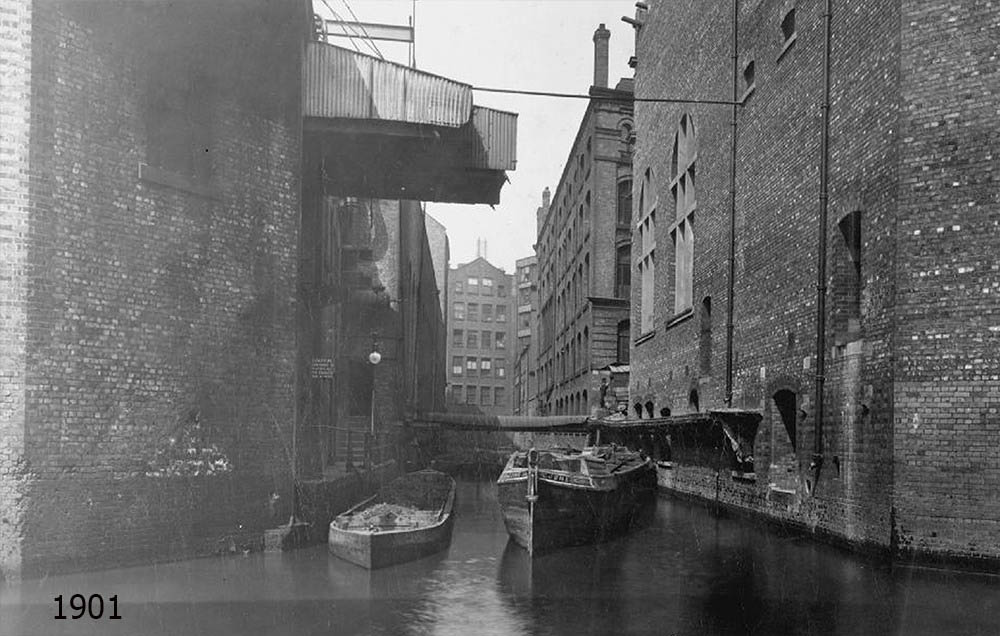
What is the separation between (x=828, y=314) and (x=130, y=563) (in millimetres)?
11629

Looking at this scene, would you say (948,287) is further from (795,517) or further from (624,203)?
(624,203)

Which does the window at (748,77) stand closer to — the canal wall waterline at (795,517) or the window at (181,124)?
the canal wall waterline at (795,517)

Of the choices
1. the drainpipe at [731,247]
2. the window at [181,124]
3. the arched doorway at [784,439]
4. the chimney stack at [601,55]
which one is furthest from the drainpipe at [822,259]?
the chimney stack at [601,55]

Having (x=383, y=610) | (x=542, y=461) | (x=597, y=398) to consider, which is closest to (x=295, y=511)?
(x=383, y=610)

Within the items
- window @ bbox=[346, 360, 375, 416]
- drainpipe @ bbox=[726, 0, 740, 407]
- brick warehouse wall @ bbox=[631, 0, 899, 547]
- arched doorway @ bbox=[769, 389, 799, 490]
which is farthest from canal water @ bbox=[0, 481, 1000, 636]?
window @ bbox=[346, 360, 375, 416]

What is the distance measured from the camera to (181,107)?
12.5 meters

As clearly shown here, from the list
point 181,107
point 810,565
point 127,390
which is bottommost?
point 810,565

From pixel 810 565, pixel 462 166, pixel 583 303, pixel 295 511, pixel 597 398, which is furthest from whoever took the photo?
pixel 583 303

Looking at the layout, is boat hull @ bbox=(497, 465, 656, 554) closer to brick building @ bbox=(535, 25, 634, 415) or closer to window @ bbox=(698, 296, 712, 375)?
window @ bbox=(698, 296, 712, 375)

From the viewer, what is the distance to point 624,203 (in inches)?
1510

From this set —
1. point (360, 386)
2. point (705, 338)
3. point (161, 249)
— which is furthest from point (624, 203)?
point (161, 249)

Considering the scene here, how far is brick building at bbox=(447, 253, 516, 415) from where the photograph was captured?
79.8m

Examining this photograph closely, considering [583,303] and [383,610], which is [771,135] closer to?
[383,610]

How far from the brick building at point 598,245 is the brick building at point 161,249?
2149 cm
